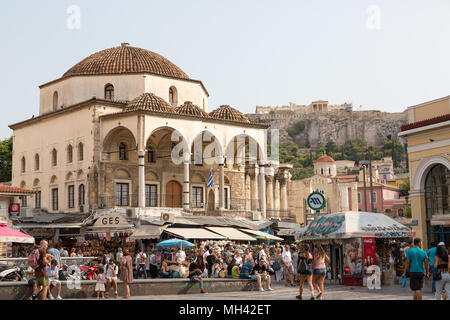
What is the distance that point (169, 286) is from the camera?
18219 millimetres

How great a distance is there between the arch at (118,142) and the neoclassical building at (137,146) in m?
0.06

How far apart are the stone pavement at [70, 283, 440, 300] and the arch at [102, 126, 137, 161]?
18519 millimetres

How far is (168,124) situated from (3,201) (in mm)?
9241

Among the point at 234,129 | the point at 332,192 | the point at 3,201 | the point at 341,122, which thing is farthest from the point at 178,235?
the point at 341,122

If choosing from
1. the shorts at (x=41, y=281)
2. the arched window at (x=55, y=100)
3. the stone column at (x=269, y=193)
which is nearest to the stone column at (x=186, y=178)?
the stone column at (x=269, y=193)

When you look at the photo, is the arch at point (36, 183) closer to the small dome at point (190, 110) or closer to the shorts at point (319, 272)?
the small dome at point (190, 110)

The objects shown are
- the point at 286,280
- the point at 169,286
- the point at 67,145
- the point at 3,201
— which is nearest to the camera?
the point at 169,286

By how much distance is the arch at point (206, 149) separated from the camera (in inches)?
1507

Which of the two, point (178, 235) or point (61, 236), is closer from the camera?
point (178, 235)

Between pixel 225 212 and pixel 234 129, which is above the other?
pixel 234 129

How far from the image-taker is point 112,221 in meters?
31.3

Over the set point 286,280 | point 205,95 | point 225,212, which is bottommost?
point 286,280
